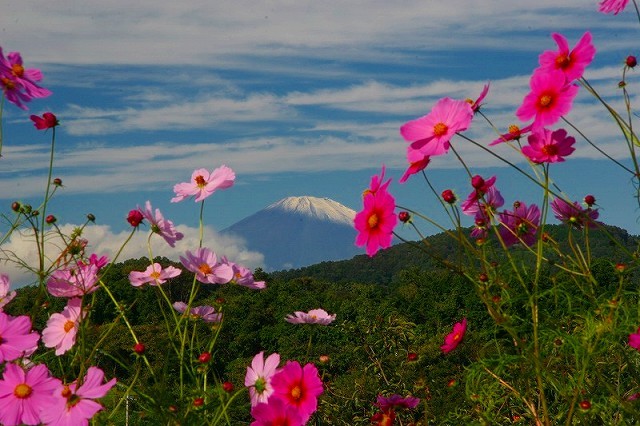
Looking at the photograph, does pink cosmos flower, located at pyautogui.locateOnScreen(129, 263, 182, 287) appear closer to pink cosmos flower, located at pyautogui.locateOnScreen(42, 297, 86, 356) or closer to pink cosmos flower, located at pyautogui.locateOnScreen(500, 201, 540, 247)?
pink cosmos flower, located at pyautogui.locateOnScreen(42, 297, 86, 356)

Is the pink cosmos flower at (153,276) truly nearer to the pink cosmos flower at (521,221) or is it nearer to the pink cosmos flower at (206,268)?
the pink cosmos flower at (206,268)

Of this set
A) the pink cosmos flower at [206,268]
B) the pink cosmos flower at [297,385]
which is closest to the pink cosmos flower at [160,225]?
the pink cosmos flower at [206,268]

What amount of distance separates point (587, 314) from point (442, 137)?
1.99 ft

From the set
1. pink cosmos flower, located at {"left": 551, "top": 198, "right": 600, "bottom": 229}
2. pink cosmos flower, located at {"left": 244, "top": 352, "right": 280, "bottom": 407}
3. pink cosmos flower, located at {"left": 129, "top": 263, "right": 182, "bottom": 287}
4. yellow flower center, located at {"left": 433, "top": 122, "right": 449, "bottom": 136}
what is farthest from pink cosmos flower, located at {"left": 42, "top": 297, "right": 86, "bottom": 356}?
pink cosmos flower, located at {"left": 551, "top": 198, "right": 600, "bottom": 229}

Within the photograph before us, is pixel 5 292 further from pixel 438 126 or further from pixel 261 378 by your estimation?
pixel 438 126

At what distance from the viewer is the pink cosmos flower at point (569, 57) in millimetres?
1562

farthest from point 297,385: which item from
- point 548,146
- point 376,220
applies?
point 548,146

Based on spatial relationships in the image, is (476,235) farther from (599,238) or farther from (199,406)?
(599,238)

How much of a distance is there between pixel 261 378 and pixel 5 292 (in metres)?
0.68

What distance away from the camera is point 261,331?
50.8 feet

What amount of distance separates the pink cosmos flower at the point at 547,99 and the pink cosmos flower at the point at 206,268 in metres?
0.78

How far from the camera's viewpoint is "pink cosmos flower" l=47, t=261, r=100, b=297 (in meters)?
1.79

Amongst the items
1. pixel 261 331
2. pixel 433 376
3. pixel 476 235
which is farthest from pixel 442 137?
pixel 261 331

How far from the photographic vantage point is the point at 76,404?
1.44 metres
